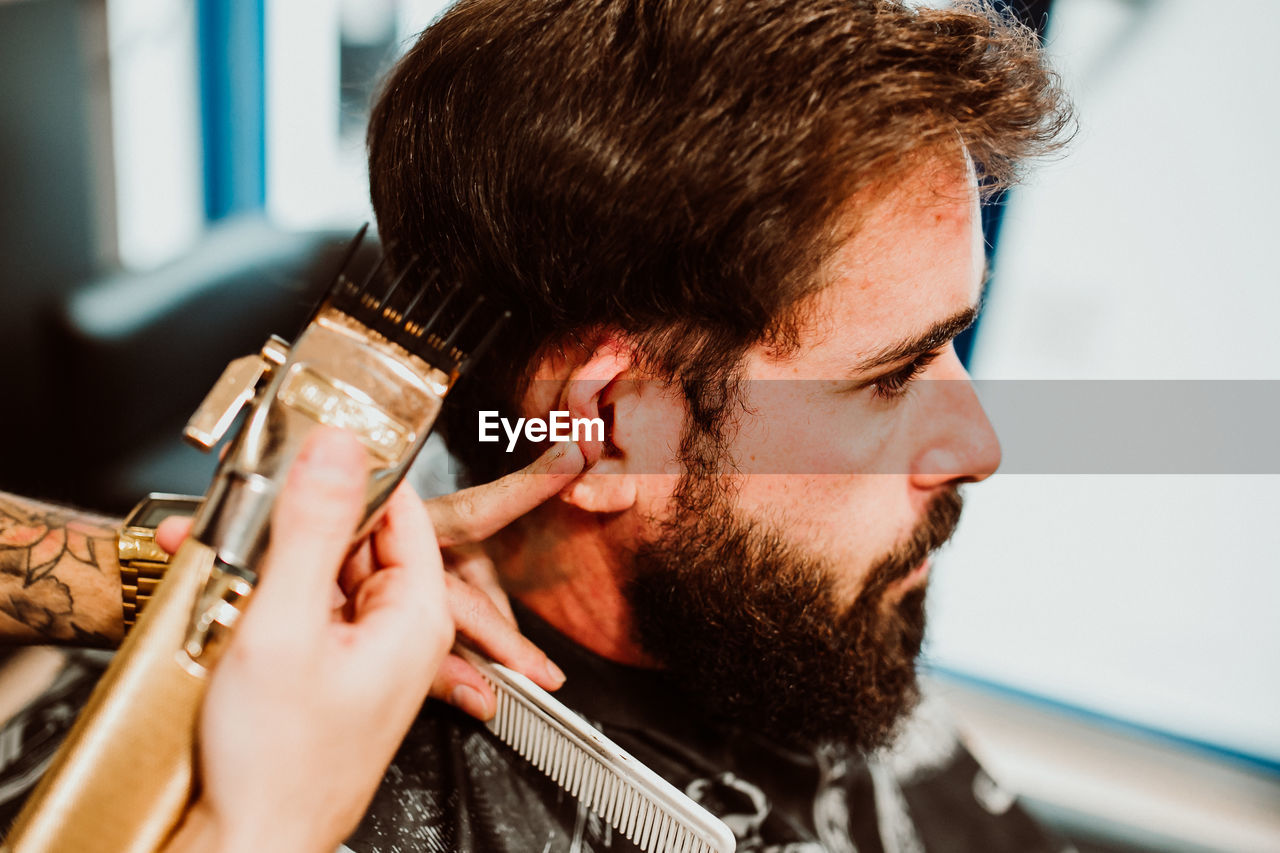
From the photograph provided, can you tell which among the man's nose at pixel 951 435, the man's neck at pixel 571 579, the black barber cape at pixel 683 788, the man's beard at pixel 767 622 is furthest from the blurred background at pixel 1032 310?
the man's neck at pixel 571 579

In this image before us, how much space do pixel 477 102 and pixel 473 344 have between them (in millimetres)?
246

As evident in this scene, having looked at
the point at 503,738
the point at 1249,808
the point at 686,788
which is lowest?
the point at 1249,808

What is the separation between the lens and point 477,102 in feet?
2.70

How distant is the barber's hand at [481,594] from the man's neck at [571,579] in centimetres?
10

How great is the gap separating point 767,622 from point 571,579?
242 mm

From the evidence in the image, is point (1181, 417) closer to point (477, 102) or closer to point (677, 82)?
point (677, 82)

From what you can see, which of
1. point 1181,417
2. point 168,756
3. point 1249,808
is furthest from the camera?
point 1249,808

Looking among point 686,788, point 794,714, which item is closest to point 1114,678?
point 794,714

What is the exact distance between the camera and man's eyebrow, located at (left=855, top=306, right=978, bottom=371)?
2.74 feet

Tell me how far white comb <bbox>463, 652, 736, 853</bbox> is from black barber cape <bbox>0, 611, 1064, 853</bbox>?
0.06 m

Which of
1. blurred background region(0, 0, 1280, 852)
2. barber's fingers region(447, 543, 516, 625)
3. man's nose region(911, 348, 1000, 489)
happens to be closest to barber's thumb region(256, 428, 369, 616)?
barber's fingers region(447, 543, 516, 625)

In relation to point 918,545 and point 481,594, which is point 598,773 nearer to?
point 481,594

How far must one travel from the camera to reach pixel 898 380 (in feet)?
2.87
